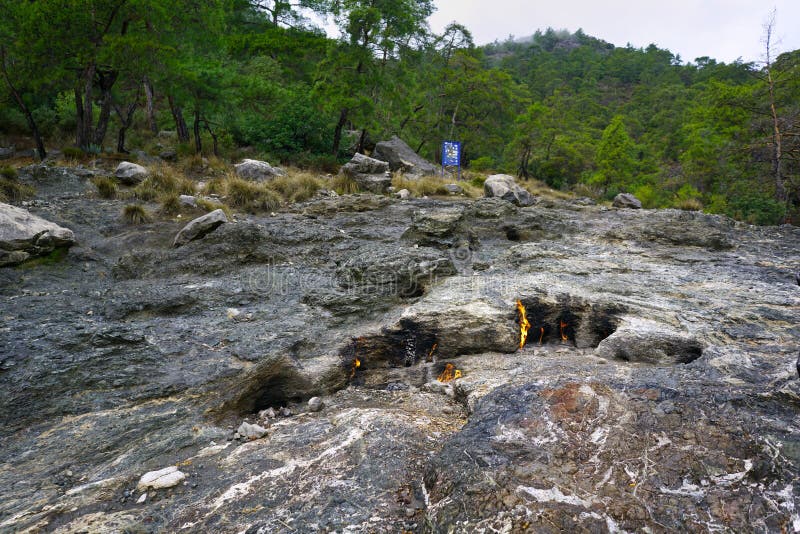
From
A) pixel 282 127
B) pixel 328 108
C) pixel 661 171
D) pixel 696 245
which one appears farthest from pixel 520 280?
pixel 661 171

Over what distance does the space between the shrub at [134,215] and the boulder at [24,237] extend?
1.55 meters

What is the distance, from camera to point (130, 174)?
9.56 meters

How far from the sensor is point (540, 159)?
27.4 metres

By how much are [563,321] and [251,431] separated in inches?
139

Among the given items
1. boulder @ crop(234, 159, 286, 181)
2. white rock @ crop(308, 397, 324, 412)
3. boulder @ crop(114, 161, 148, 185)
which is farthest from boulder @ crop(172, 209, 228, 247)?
boulder @ crop(234, 159, 286, 181)

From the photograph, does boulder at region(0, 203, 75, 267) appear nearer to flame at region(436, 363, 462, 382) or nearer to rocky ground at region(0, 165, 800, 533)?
rocky ground at region(0, 165, 800, 533)

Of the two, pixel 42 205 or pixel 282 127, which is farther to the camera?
pixel 282 127

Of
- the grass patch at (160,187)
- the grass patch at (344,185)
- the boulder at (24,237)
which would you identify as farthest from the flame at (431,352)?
the grass patch at (344,185)

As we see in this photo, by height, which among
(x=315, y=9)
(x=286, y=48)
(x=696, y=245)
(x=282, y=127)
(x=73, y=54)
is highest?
(x=315, y=9)

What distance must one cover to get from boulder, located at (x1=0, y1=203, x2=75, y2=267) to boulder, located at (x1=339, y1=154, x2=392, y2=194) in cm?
727

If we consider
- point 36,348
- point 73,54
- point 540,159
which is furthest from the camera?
point 540,159

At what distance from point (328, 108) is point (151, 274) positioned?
1058 centimetres

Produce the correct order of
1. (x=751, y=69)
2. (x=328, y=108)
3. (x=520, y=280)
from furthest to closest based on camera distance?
(x=751, y=69) → (x=328, y=108) → (x=520, y=280)

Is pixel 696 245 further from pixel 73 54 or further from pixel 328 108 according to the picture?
pixel 73 54
